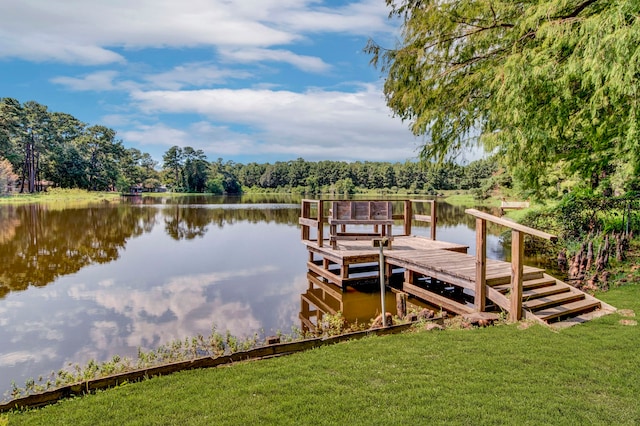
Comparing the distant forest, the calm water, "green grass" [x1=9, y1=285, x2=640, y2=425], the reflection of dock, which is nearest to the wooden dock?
the reflection of dock

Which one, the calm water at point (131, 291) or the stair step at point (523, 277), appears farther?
the stair step at point (523, 277)

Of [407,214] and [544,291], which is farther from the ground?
[407,214]

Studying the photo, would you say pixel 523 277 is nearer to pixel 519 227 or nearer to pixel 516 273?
pixel 516 273

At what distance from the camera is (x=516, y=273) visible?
5.42 m

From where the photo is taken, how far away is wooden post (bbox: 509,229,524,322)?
5355 millimetres

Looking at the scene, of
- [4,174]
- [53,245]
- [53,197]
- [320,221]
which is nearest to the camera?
[320,221]

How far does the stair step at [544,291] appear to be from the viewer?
6.01 m

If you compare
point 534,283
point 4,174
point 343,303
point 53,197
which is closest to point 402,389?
point 534,283

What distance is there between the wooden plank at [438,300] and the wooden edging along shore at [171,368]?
6.97ft

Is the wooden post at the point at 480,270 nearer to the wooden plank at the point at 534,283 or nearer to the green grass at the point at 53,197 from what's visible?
the wooden plank at the point at 534,283

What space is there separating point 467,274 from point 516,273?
1618 millimetres

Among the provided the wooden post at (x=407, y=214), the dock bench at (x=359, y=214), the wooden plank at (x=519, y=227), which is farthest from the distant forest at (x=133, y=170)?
the wooden plank at (x=519, y=227)

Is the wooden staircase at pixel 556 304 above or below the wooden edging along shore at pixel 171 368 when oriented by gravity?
above

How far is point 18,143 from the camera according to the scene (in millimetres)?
49656
